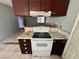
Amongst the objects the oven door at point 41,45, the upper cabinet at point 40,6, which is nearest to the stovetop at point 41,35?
the oven door at point 41,45

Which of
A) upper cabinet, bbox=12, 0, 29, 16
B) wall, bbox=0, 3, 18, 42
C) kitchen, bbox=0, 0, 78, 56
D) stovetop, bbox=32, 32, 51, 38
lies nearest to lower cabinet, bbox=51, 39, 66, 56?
kitchen, bbox=0, 0, 78, 56

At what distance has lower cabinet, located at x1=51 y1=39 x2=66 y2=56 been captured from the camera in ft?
8.43

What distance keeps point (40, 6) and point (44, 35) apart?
2.81 ft

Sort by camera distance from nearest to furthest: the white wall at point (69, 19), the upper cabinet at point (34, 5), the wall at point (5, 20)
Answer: the white wall at point (69, 19) → the upper cabinet at point (34, 5) → the wall at point (5, 20)

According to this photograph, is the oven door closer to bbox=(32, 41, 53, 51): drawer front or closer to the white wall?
bbox=(32, 41, 53, 51): drawer front

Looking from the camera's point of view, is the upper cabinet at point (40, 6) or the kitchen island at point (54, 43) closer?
the upper cabinet at point (40, 6)

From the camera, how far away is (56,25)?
9.83ft

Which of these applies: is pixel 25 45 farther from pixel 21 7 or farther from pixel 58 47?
pixel 21 7

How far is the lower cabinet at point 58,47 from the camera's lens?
2571 mm

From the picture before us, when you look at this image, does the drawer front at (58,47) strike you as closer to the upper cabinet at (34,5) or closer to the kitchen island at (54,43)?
the kitchen island at (54,43)

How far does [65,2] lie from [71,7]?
0.65 ft

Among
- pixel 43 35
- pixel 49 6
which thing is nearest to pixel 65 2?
pixel 49 6

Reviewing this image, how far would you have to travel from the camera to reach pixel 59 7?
96.0 inches

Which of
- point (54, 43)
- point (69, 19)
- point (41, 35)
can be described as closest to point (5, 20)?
point (41, 35)
